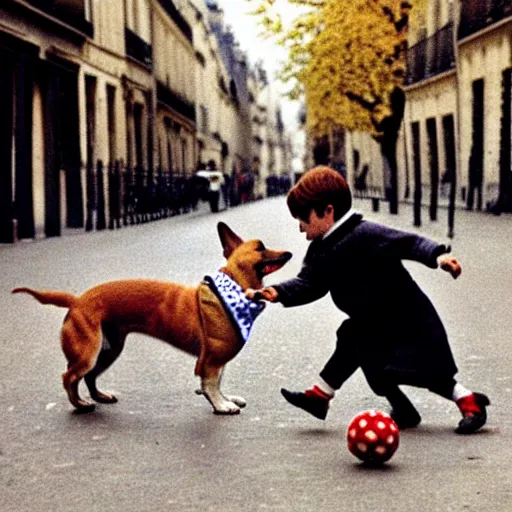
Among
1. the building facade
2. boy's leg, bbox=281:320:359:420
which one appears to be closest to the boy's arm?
boy's leg, bbox=281:320:359:420

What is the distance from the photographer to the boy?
19.0ft

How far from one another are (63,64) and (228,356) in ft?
80.0

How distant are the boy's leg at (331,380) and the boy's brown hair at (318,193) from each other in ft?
1.82

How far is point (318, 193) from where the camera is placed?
5.76 metres

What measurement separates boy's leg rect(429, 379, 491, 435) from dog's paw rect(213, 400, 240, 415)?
35.0 inches

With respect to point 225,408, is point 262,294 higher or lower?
higher

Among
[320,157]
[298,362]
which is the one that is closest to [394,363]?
[298,362]

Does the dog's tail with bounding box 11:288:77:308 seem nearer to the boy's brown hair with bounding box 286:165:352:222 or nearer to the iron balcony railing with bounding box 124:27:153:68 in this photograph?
the boy's brown hair with bounding box 286:165:352:222

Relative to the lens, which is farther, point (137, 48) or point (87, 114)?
point (137, 48)

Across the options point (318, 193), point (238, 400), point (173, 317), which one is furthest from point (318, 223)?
point (238, 400)

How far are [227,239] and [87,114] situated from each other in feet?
94.5

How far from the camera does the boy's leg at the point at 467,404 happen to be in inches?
231

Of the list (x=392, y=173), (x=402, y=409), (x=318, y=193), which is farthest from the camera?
(x=392, y=173)

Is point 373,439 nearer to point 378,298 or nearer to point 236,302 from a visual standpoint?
point 378,298
